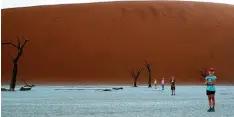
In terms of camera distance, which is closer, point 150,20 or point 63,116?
point 63,116

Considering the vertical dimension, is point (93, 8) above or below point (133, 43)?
above

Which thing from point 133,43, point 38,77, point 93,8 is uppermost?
point 93,8

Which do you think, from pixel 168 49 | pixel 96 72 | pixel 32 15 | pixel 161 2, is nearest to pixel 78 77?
pixel 96 72

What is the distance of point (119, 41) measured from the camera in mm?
90125

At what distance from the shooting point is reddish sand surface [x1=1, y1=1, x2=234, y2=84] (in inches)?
3268

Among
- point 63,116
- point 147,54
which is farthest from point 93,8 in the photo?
point 63,116

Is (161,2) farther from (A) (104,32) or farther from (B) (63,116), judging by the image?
(B) (63,116)

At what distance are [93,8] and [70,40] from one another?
13.3 meters

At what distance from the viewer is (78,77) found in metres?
82.7

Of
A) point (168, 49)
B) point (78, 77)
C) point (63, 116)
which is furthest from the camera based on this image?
point (168, 49)

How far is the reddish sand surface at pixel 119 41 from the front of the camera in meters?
83.0

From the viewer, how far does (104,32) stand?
91.6 m

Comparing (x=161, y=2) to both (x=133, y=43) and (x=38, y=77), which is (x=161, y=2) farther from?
(x=38, y=77)

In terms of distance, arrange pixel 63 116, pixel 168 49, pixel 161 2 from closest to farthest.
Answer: pixel 63 116, pixel 168 49, pixel 161 2
